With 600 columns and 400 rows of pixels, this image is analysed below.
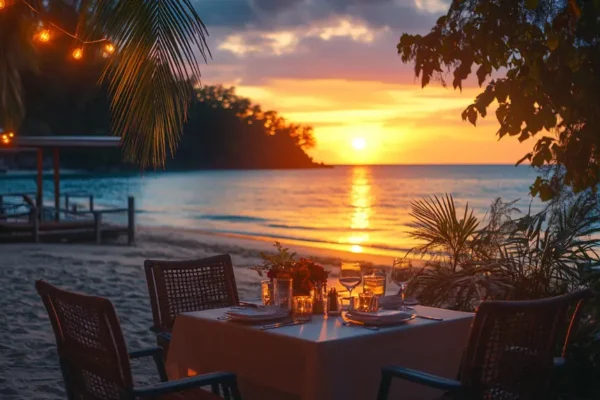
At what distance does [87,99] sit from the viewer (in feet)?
89.5

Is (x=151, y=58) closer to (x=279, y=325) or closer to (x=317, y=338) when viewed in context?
(x=279, y=325)

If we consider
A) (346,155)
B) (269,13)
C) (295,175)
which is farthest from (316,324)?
(295,175)

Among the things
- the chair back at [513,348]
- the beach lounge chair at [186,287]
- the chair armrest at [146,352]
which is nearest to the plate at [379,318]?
the chair back at [513,348]

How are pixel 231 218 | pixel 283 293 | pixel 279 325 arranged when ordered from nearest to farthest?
pixel 279 325 < pixel 283 293 < pixel 231 218

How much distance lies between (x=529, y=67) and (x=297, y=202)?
135 feet

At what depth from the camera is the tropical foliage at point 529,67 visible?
341cm

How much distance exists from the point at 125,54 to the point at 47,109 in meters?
24.0

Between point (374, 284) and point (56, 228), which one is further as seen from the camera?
point (56, 228)

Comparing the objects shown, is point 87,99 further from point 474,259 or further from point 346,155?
point 346,155

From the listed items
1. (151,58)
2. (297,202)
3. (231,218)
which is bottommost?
(231,218)

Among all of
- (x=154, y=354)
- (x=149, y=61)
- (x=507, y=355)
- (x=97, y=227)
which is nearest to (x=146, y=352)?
(x=154, y=354)

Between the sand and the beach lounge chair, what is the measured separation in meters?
1.06

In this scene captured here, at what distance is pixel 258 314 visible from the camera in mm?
3256

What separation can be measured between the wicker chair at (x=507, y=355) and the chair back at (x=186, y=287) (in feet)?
5.22
